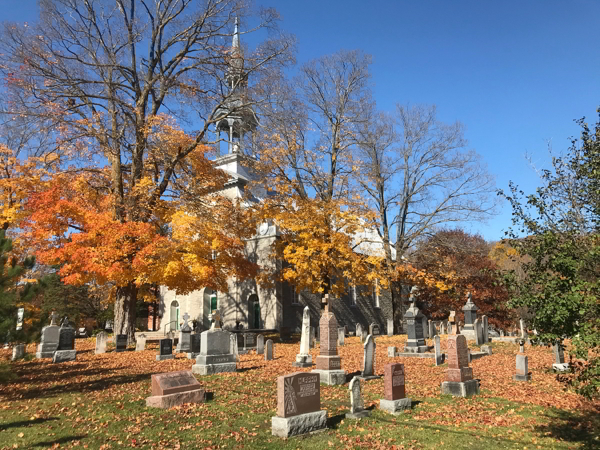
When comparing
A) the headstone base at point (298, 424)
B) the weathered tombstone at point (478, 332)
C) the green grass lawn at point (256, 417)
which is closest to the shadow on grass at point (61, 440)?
the green grass lawn at point (256, 417)

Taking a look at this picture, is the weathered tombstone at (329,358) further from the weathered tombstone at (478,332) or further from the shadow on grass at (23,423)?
the weathered tombstone at (478,332)

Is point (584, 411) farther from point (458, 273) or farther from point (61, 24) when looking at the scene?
point (61, 24)

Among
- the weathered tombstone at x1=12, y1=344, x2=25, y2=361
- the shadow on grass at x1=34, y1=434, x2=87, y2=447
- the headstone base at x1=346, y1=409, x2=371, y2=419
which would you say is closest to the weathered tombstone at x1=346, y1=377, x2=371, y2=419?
the headstone base at x1=346, y1=409, x2=371, y2=419

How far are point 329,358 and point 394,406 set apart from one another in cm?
335

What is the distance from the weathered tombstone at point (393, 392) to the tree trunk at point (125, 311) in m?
14.2

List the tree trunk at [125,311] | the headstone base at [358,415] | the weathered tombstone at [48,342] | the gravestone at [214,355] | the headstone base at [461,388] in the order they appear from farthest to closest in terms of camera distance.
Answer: the tree trunk at [125,311] → the weathered tombstone at [48,342] → the gravestone at [214,355] → the headstone base at [461,388] → the headstone base at [358,415]

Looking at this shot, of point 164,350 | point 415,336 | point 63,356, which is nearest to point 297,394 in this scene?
point 164,350

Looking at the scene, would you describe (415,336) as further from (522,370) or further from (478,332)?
(522,370)

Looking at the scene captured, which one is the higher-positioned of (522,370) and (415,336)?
(415,336)

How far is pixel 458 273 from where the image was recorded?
1092 inches

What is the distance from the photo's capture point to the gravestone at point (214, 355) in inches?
491

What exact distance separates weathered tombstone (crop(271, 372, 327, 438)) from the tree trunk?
559 inches

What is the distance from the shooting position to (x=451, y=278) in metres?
24.7

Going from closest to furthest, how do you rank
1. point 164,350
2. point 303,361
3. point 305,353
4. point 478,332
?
point 303,361
point 305,353
point 164,350
point 478,332
